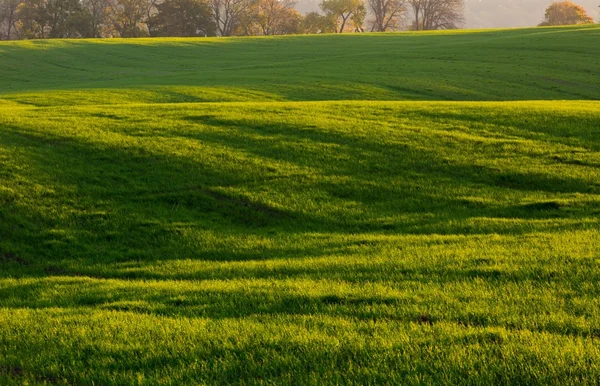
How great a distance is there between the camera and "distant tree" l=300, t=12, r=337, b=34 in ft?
381

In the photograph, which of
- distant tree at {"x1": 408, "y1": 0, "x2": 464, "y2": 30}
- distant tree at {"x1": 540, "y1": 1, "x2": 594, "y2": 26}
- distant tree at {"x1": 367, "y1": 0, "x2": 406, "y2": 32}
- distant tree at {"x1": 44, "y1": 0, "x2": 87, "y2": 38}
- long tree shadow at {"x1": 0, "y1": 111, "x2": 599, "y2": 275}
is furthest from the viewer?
distant tree at {"x1": 367, "y1": 0, "x2": 406, "y2": 32}

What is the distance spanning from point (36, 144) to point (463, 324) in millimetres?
16094

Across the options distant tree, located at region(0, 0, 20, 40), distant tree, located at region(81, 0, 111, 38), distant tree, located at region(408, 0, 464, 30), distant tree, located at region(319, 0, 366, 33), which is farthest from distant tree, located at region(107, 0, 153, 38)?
distant tree, located at region(408, 0, 464, 30)

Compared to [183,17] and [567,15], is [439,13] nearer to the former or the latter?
[567,15]

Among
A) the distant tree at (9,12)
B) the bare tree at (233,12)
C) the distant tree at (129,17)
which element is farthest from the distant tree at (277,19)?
the distant tree at (9,12)

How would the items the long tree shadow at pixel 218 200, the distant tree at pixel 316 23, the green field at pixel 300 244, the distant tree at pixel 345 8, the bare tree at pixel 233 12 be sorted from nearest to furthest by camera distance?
1. the green field at pixel 300 244
2. the long tree shadow at pixel 218 200
3. the bare tree at pixel 233 12
4. the distant tree at pixel 345 8
5. the distant tree at pixel 316 23

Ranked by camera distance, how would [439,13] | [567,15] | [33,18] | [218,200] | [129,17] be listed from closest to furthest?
[218,200] → [33,18] → [129,17] → [567,15] → [439,13]

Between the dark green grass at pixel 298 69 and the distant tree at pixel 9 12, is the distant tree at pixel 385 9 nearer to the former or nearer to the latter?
the dark green grass at pixel 298 69

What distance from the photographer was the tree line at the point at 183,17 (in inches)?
3802

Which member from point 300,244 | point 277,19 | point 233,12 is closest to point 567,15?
point 277,19

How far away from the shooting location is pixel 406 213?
14484mm

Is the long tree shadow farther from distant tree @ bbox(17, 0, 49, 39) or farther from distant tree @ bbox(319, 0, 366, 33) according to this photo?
distant tree @ bbox(319, 0, 366, 33)

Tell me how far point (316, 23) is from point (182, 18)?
2830 centimetres

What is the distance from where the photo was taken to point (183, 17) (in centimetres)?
10219
